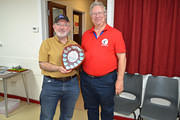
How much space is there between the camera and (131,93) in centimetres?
215

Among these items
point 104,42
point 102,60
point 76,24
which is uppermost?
point 76,24

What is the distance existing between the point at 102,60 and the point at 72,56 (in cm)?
30

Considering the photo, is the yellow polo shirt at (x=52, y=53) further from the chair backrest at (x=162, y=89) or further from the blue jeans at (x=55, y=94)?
the chair backrest at (x=162, y=89)

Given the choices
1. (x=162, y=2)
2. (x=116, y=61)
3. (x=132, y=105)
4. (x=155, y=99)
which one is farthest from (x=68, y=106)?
(x=162, y=2)

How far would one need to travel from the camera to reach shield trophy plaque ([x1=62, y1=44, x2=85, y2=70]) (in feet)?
4.82

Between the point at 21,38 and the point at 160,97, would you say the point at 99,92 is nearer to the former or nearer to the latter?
the point at 160,97

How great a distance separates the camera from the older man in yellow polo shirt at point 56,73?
4.91 feet

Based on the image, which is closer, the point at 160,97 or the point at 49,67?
the point at 49,67

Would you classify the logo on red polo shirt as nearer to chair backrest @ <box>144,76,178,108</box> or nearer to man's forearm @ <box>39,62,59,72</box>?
man's forearm @ <box>39,62,59,72</box>

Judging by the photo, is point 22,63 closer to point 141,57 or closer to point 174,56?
point 141,57

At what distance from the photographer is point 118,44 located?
1507 mm

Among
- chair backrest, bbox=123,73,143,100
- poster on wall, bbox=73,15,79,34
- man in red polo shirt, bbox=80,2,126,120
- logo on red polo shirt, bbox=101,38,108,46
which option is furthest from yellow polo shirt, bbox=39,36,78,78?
poster on wall, bbox=73,15,79,34

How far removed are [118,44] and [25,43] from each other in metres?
2.03

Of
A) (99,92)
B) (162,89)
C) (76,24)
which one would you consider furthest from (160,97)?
(76,24)
